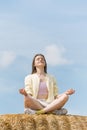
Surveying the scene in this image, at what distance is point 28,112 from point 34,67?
0.76 meters

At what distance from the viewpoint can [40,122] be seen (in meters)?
6.16

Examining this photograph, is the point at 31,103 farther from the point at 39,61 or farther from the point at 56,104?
the point at 39,61

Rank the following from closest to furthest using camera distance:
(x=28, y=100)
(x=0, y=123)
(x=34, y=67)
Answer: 1. (x=0, y=123)
2. (x=28, y=100)
3. (x=34, y=67)

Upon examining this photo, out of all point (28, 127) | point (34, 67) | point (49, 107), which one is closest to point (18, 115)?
point (28, 127)

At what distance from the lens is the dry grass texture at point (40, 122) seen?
6.03 m

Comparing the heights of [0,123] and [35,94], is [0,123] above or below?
below

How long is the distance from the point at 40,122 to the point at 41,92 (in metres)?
0.86

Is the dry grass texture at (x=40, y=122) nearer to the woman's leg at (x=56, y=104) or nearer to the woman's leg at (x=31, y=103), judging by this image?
the woman's leg at (x=56, y=104)

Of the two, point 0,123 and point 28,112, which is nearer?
point 0,123

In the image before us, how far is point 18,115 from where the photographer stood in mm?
6180

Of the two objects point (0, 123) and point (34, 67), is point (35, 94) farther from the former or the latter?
point (0, 123)

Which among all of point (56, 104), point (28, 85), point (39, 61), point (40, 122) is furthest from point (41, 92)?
point (40, 122)

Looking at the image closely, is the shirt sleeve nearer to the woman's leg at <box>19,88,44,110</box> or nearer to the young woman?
the young woman

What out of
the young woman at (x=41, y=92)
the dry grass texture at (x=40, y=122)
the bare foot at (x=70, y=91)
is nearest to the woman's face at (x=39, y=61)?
the young woman at (x=41, y=92)
